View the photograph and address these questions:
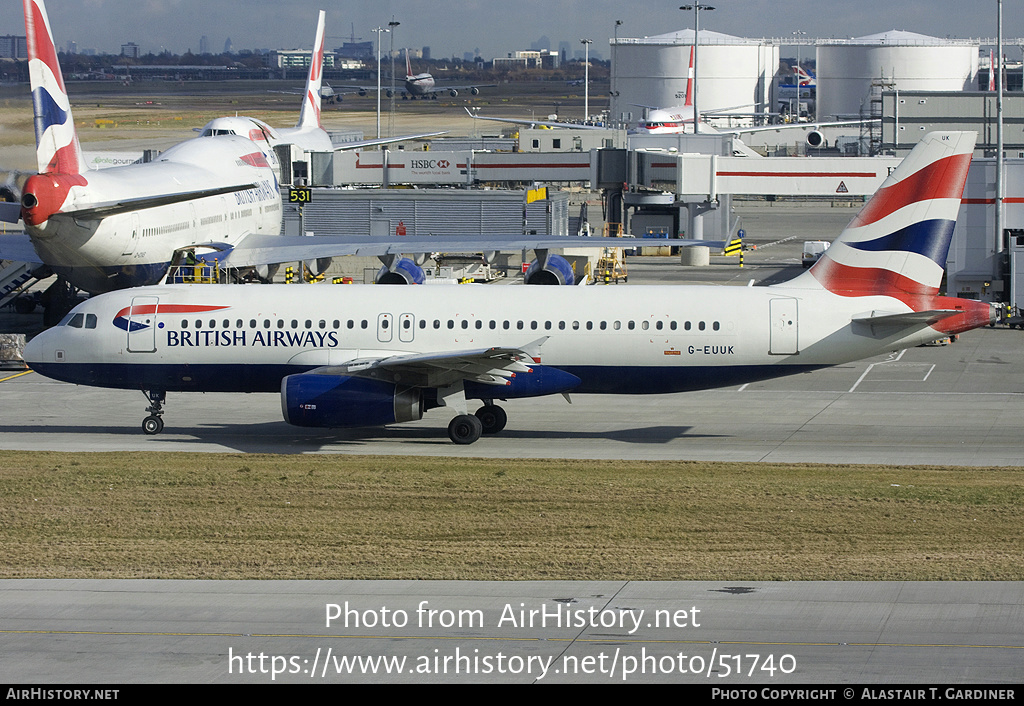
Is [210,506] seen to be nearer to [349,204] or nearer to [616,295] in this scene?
[616,295]

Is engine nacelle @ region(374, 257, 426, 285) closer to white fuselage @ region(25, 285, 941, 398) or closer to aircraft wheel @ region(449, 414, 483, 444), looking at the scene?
white fuselage @ region(25, 285, 941, 398)

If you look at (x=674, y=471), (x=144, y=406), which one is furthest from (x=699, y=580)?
(x=144, y=406)

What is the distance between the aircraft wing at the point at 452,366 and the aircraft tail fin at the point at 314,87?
53.6 m

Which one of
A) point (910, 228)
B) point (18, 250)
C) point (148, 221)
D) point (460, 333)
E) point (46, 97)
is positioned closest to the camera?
point (910, 228)

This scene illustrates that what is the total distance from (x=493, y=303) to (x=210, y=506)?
10833 mm

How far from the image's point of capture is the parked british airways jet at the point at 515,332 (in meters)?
29.8

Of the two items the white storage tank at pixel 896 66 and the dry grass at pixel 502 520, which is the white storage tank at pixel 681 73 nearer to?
the white storage tank at pixel 896 66

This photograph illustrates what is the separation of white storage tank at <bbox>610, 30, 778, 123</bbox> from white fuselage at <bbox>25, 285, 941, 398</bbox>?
14409 cm

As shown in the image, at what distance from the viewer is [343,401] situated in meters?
29.5

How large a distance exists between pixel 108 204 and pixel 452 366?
58.1ft

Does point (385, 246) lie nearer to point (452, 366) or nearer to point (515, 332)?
point (515, 332)

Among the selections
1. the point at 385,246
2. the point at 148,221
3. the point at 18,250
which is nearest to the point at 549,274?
the point at 385,246

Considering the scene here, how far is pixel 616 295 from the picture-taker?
1232 inches
